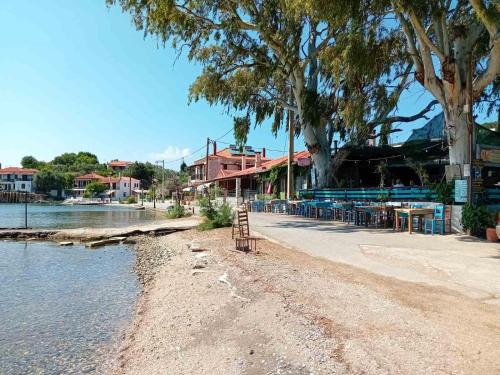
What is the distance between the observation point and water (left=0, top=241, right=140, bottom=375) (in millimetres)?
5949

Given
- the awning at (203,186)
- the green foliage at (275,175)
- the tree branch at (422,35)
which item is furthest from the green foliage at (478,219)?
the awning at (203,186)

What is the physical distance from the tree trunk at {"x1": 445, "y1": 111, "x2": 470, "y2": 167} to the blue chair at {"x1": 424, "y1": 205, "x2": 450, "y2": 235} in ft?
5.98

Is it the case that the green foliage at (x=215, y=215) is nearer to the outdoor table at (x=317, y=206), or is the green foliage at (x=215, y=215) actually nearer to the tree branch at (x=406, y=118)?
the outdoor table at (x=317, y=206)

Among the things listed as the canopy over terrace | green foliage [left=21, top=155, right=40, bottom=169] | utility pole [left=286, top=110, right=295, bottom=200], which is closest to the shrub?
utility pole [left=286, top=110, right=295, bottom=200]

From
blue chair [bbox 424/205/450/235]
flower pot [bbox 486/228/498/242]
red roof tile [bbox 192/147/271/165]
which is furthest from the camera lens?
red roof tile [bbox 192/147/271/165]

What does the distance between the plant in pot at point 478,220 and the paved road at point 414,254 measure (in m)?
0.54

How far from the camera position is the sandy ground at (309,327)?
13.4 feet

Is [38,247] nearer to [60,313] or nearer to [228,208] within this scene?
[228,208]

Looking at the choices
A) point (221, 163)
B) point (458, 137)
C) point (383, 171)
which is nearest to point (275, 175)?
point (383, 171)

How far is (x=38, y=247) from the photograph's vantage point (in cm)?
1866

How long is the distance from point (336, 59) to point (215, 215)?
8.86 metres

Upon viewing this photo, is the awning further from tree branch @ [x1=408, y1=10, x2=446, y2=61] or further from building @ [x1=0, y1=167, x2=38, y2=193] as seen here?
building @ [x1=0, y1=167, x2=38, y2=193]

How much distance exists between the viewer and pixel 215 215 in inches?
685

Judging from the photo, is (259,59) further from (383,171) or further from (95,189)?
(95,189)
